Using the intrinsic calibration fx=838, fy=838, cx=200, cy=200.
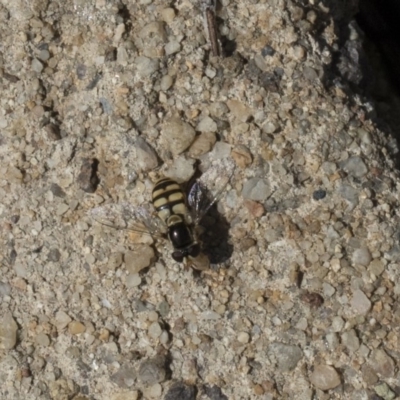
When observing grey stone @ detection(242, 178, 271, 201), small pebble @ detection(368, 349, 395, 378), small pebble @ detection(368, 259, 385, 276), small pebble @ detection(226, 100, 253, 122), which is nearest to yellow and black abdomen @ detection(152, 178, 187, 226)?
grey stone @ detection(242, 178, 271, 201)

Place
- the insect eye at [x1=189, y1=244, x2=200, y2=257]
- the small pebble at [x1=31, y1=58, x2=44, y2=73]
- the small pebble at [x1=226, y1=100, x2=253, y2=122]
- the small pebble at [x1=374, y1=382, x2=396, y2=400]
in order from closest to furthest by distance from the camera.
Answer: the small pebble at [x1=374, y1=382, x2=396, y2=400]
the insect eye at [x1=189, y1=244, x2=200, y2=257]
the small pebble at [x1=226, y1=100, x2=253, y2=122]
the small pebble at [x1=31, y1=58, x2=44, y2=73]

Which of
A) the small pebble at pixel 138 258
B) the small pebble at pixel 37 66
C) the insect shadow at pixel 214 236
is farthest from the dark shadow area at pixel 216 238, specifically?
the small pebble at pixel 37 66

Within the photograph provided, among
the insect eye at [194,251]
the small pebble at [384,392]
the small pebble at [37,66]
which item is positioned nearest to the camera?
the small pebble at [384,392]

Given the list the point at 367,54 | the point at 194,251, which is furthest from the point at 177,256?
the point at 367,54

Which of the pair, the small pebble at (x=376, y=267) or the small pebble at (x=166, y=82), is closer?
the small pebble at (x=376, y=267)

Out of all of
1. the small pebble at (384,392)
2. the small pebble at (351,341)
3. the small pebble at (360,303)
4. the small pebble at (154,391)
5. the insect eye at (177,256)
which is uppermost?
the small pebble at (360,303)

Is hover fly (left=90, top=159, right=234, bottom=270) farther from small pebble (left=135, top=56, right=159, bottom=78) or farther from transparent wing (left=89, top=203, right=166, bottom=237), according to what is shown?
small pebble (left=135, top=56, right=159, bottom=78)

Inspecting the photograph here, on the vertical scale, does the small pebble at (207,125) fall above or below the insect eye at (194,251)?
above

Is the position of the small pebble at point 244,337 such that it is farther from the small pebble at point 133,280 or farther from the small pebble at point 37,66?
the small pebble at point 37,66

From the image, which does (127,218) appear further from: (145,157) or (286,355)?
(286,355)

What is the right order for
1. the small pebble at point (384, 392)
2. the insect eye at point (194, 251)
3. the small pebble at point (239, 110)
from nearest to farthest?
1. the small pebble at point (384, 392)
2. the insect eye at point (194, 251)
3. the small pebble at point (239, 110)
